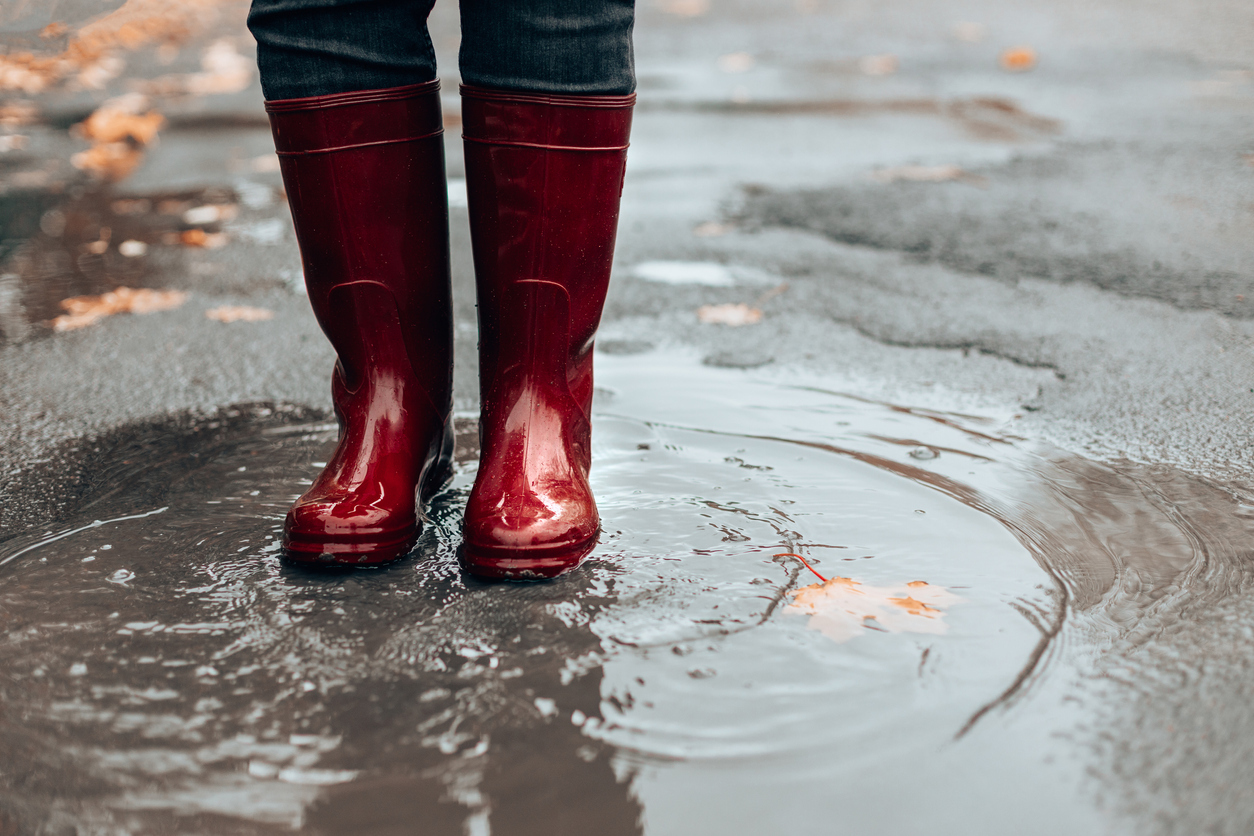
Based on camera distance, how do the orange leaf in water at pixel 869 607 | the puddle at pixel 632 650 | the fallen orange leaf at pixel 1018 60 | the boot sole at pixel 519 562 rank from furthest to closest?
the fallen orange leaf at pixel 1018 60, the boot sole at pixel 519 562, the orange leaf in water at pixel 869 607, the puddle at pixel 632 650

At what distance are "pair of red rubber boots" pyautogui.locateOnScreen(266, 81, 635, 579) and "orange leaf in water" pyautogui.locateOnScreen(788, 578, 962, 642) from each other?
0.32 metres

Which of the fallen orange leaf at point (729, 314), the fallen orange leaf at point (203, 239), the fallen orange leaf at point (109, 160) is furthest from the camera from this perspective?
the fallen orange leaf at point (109, 160)

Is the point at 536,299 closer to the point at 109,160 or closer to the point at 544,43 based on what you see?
the point at 544,43

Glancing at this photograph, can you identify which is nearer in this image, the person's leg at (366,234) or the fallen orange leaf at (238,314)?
→ the person's leg at (366,234)

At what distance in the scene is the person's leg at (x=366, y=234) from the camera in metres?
1.27

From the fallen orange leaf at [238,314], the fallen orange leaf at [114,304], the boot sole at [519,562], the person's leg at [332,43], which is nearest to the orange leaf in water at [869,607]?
the boot sole at [519,562]

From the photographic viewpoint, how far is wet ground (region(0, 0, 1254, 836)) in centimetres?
96

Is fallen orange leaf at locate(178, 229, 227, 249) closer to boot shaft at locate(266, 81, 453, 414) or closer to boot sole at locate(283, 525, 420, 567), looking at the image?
boot shaft at locate(266, 81, 453, 414)

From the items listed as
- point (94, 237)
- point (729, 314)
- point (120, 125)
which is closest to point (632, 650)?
point (729, 314)

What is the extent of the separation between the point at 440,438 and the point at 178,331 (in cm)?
112

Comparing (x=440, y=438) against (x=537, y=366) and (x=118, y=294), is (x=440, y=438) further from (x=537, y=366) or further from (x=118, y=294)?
(x=118, y=294)

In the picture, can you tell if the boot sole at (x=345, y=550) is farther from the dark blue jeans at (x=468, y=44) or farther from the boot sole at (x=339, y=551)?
the dark blue jeans at (x=468, y=44)

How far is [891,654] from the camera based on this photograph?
1.13 meters

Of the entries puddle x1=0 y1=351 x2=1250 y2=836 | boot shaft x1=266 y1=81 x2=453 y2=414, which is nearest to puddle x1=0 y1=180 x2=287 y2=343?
puddle x1=0 y1=351 x2=1250 y2=836
